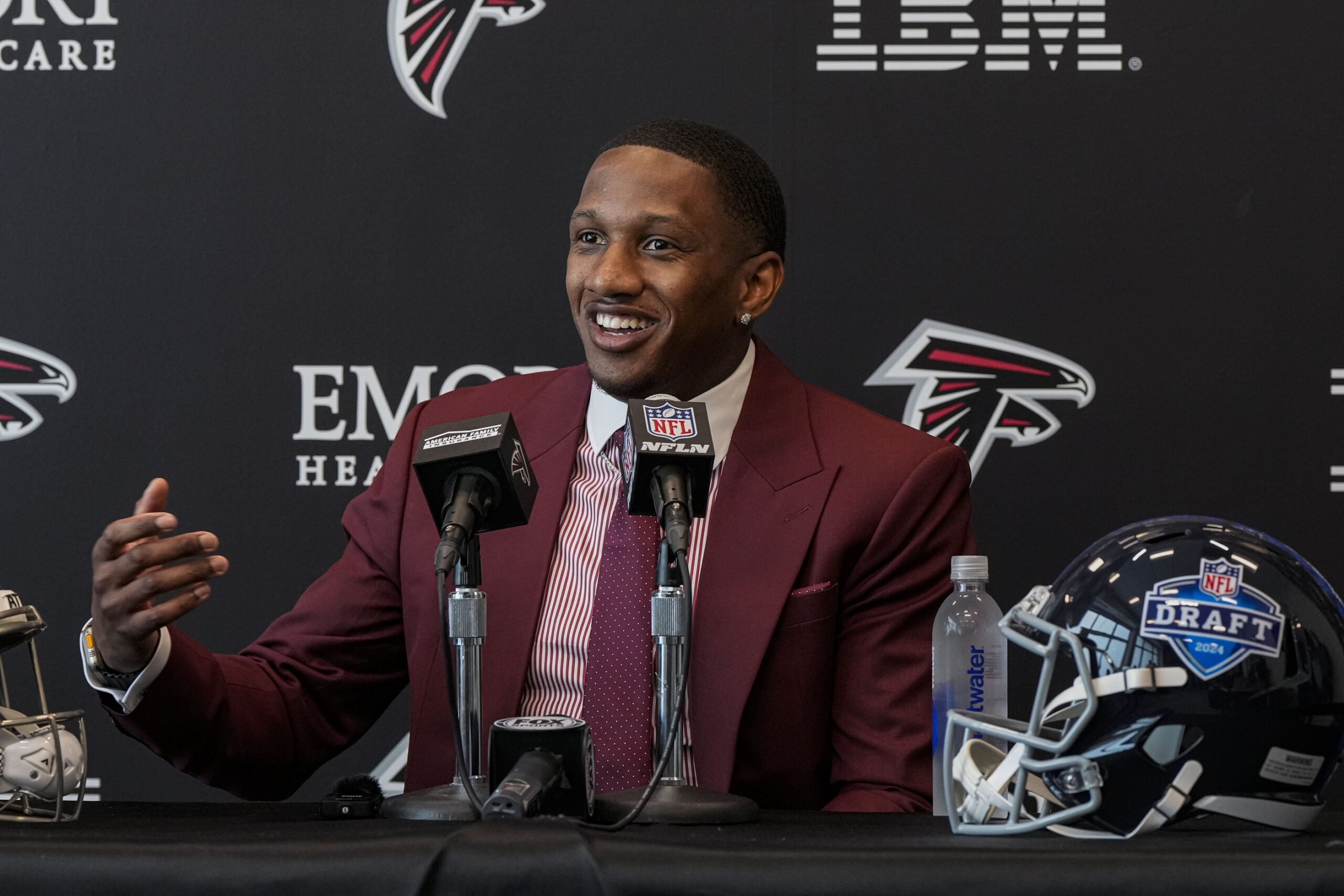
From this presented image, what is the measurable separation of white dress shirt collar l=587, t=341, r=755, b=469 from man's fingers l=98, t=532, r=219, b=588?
2.68 ft

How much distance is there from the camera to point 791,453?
214 cm

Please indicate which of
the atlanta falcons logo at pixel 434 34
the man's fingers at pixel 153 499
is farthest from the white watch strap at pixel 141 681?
the atlanta falcons logo at pixel 434 34

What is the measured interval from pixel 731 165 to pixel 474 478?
1003 mm

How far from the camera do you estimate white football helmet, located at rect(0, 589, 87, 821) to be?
1.42m

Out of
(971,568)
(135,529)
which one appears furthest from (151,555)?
(971,568)

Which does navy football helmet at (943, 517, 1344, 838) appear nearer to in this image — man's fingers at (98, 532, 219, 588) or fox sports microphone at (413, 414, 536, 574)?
fox sports microphone at (413, 414, 536, 574)

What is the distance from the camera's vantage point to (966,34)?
269cm

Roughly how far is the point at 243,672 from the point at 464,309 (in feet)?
3.17

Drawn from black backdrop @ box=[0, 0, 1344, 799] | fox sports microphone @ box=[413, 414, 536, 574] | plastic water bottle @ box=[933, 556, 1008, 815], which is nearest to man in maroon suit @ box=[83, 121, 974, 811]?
plastic water bottle @ box=[933, 556, 1008, 815]

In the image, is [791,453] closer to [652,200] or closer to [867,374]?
[652,200]

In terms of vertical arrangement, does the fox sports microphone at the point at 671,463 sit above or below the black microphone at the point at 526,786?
above

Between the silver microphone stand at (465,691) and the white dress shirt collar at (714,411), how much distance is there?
78 centimetres

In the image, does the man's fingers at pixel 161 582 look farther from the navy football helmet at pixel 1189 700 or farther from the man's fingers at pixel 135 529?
the navy football helmet at pixel 1189 700

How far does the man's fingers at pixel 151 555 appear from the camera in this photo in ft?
4.64
